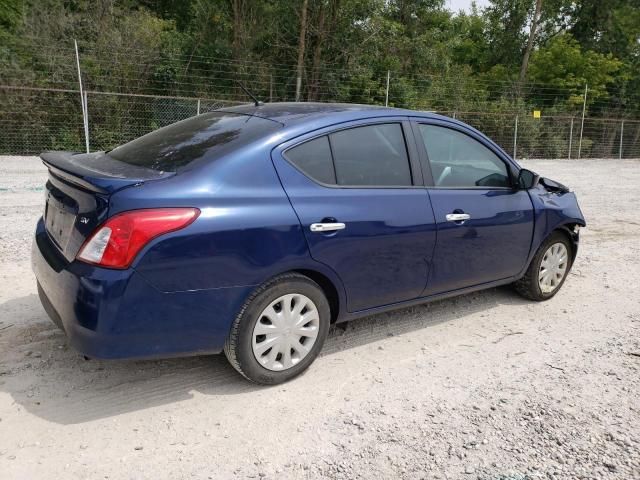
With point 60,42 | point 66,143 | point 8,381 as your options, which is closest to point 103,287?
point 8,381

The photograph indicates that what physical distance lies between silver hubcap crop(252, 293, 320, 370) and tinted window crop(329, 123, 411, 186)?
82 centimetres

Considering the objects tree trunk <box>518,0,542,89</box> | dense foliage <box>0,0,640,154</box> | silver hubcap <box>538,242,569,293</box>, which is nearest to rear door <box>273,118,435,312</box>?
silver hubcap <box>538,242,569,293</box>

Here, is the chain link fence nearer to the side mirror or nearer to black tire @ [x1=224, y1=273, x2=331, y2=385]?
the side mirror

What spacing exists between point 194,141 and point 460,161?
207 centimetres

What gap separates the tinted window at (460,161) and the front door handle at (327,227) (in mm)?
1008

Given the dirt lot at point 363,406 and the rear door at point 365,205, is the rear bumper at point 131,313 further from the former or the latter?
the rear door at point 365,205

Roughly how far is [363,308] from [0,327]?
8.53 feet

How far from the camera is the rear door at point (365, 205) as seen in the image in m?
3.36

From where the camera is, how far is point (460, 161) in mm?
4387

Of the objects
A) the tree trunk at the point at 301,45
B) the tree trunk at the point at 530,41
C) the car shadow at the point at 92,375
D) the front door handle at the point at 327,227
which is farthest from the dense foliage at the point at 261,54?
the front door handle at the point at 327,227

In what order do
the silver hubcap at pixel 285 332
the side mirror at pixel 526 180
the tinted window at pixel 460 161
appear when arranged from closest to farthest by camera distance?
1. the silver hubcap at pixel 285 332
2. the tinted window at pixel 460 161
3. the side mirror at pixel 526 180

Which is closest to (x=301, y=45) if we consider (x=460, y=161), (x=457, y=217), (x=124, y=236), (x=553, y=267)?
(x=553, y=267)

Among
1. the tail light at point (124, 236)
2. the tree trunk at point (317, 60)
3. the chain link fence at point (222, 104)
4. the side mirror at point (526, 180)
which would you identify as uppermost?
the tree trunk at point (317, 60)

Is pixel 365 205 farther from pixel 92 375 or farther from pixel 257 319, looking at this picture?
pixel 92 375
